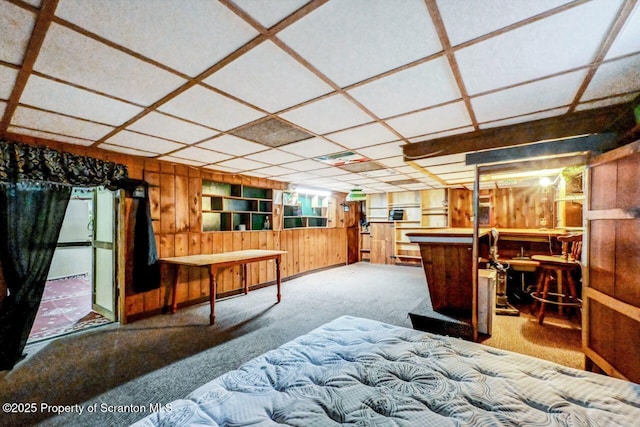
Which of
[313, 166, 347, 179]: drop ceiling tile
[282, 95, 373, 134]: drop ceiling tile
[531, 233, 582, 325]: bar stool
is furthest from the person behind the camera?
[313, 166, 347, 179]: drop ceiling tile

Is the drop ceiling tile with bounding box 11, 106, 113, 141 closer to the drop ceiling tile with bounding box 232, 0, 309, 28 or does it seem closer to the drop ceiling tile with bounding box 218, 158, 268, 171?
the drop ceiling tile with bounding box 218, 158, 268, 171

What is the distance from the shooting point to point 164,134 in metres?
2.89

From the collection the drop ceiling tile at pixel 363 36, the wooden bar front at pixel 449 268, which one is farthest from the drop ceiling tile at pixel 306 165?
the drop ceiling tile at pixel 363 36

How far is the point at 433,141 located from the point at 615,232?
1.80m

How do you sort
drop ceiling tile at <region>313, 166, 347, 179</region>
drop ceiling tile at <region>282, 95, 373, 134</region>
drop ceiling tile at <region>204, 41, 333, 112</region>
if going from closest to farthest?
drop ceiling tile at <region>204, 41, 333, 112</region>, drop ceiling tile at <region>282, 95, 373, 134</region>, drop ceiling tile at <region>313, 166, 347, 179</region>

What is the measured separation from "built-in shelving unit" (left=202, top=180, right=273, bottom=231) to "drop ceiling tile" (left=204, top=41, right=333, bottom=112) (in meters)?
3.33

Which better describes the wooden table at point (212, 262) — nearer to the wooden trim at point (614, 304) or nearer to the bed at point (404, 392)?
the bed at point (404, 392)

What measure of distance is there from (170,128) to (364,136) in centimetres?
210

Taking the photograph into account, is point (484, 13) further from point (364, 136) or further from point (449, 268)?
point (449, 268)

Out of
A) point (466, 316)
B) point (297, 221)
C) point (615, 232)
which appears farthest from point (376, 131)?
point (297, 221)

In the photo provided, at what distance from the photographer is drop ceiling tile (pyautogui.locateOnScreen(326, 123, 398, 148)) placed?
2780mm

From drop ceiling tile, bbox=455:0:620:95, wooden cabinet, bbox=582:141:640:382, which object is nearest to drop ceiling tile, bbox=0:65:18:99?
drop ceiling tile, bbox=455:0:620:95

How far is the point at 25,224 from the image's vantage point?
2.84m

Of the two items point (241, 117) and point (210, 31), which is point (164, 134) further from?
point (210, 31)
